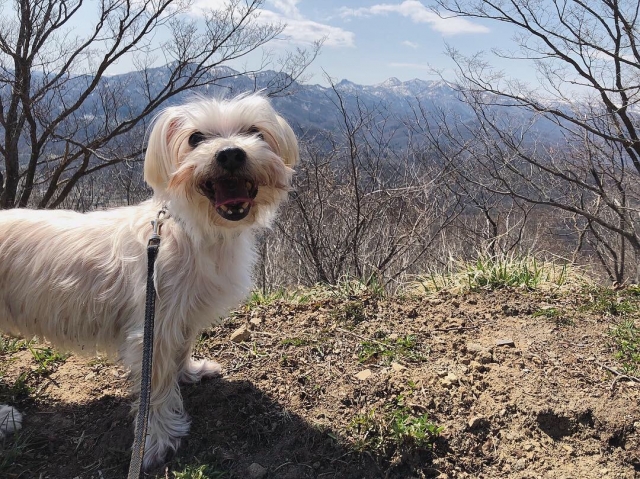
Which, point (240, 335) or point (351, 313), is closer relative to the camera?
point (240, 335)

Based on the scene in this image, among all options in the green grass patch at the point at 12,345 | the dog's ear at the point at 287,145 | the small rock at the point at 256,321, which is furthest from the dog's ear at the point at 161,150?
the green grass patch at the point at 12,345

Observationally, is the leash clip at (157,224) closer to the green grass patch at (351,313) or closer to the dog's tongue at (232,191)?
the dog's tongue at (232,191)

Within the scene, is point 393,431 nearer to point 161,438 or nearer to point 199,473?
point 199,473

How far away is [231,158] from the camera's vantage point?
2270 millimetres

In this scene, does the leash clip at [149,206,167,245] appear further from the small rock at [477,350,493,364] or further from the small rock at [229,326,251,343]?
the small rock at [477,350,493,364]

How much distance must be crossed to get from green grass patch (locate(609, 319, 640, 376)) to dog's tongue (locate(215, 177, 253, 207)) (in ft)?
8.34

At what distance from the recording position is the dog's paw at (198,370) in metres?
3.08

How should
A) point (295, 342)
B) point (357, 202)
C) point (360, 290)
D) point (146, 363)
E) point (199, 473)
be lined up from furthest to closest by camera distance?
1. point (357, 202)
2. point (360, 290)
3. point (295, 342)
4. point (199, 473)
5. point (146, 363)

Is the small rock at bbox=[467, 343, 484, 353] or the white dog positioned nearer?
the white dog

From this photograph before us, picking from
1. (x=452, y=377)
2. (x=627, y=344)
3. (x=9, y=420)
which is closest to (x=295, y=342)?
(x=452, y=377)

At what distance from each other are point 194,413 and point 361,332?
52.1 inches

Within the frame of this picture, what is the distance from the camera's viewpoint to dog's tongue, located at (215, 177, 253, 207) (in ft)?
7.80

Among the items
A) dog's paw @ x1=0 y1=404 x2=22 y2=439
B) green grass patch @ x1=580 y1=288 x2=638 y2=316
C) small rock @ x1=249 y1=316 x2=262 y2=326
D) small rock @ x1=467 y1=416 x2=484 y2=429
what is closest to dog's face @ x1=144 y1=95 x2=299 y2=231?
small rock @ x1=249 y1=316 x2=262 y2=326

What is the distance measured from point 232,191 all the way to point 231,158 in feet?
0.67
